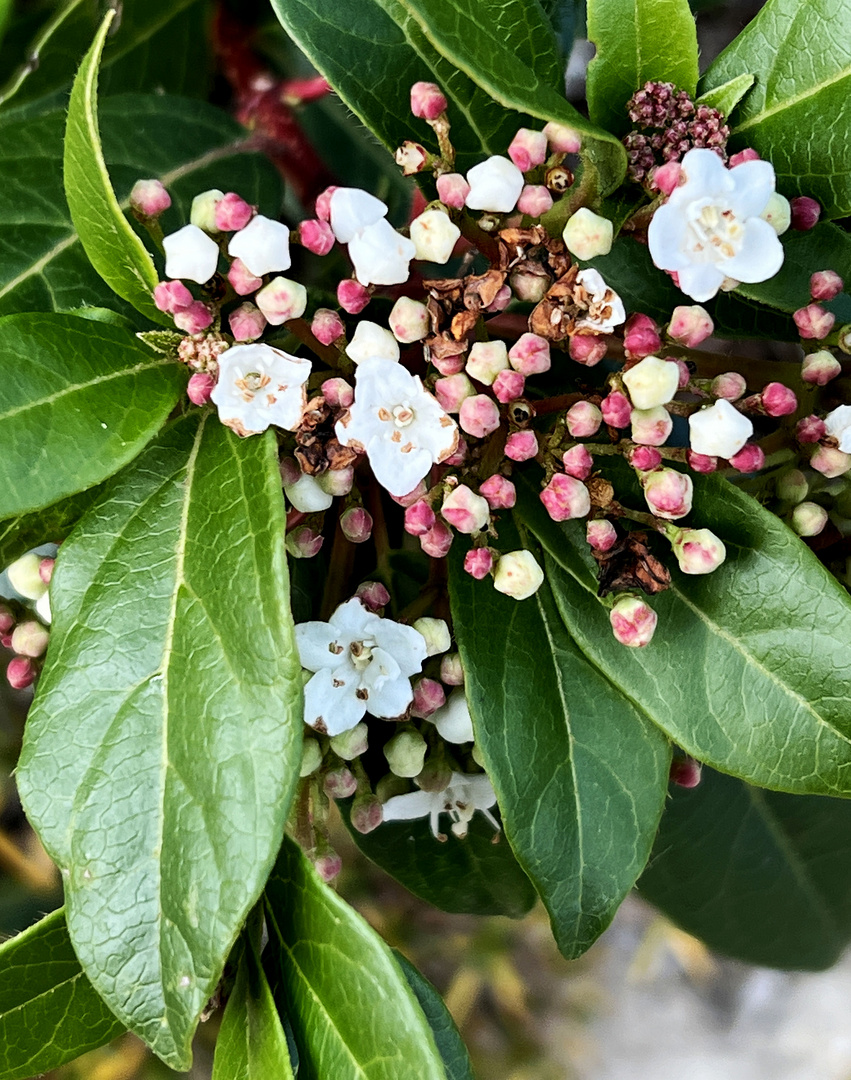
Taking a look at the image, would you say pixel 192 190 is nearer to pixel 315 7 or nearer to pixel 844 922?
pixel 315 7

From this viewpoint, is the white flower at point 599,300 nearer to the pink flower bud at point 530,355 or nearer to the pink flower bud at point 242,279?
the pink flower bud at point 530,355

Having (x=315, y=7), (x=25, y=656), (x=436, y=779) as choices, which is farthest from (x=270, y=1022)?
(x=315, y=7)

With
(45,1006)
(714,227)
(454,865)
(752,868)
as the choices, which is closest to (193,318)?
(714,227)

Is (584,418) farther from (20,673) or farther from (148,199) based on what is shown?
(20,673)

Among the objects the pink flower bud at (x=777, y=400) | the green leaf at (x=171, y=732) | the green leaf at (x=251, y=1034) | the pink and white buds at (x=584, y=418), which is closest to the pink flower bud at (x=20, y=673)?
the green leaf at (x=171, y=732)

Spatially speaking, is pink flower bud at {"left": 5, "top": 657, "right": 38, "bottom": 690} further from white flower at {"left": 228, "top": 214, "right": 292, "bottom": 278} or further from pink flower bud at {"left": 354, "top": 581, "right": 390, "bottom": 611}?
white flower at {"left": 228, "top": 214, "right": 292, "bottom": 278}

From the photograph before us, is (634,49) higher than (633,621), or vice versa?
(634,49)
